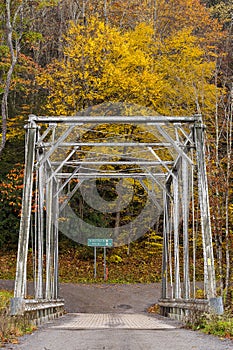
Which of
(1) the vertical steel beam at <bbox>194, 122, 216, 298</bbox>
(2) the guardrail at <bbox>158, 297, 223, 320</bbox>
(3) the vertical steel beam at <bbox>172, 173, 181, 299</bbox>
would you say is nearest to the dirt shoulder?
(2) the guardrail at <bbox>158, 297, 223, 320</bbox>

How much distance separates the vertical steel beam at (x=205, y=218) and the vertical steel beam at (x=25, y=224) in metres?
2.91

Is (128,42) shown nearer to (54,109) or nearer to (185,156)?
(54,109)

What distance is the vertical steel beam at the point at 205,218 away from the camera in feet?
30.1

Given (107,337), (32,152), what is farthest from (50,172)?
(107,337)

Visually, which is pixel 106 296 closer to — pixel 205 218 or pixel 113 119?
pixel 113 119

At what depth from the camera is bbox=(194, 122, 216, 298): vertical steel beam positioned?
30.1ft

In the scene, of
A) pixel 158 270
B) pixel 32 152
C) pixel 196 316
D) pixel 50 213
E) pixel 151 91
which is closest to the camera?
pixel 196 316

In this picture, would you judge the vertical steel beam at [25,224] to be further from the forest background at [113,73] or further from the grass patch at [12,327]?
the forest background at [113,73]

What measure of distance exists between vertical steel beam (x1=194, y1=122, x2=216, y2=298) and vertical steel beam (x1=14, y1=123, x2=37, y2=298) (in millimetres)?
2909

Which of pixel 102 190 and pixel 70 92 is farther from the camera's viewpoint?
pixel 102 190

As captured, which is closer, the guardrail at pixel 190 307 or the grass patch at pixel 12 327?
the grass patch at pixel 12 327

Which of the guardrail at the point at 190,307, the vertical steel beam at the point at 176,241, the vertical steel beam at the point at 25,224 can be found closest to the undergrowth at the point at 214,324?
the guardrail at the point at 190,307

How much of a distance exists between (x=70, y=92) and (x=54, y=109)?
1.20m

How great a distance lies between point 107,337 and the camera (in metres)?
7.36
